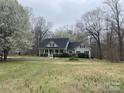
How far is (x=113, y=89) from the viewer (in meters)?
12.2

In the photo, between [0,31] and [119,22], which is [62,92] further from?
[119,22]

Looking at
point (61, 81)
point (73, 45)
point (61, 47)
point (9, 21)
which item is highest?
point (9, 21)

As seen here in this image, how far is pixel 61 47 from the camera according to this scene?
3123 inches

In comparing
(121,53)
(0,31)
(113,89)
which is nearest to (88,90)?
(113,89)

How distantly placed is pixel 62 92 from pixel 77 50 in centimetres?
6940

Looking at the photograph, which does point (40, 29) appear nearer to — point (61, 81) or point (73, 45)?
point (73, 45)

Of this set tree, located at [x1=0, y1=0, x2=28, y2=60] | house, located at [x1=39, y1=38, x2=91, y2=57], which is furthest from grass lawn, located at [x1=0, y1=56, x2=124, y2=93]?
house, located at [x1=39, y1=38, x2=91, y2=57]

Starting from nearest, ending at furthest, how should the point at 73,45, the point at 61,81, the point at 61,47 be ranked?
the point at 61,81 → the point at 61,47 → the point at 73,45

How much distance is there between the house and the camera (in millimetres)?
79625

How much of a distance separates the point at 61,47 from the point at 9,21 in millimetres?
37138

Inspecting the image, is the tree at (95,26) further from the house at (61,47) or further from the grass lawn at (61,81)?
the grass lawn at (61,81)

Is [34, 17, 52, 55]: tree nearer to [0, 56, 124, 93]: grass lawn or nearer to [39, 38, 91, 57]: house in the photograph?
[39, 38, 91, 57]: house

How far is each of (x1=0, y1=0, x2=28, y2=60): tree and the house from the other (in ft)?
115

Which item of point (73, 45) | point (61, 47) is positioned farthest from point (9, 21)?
point (73, 45)
